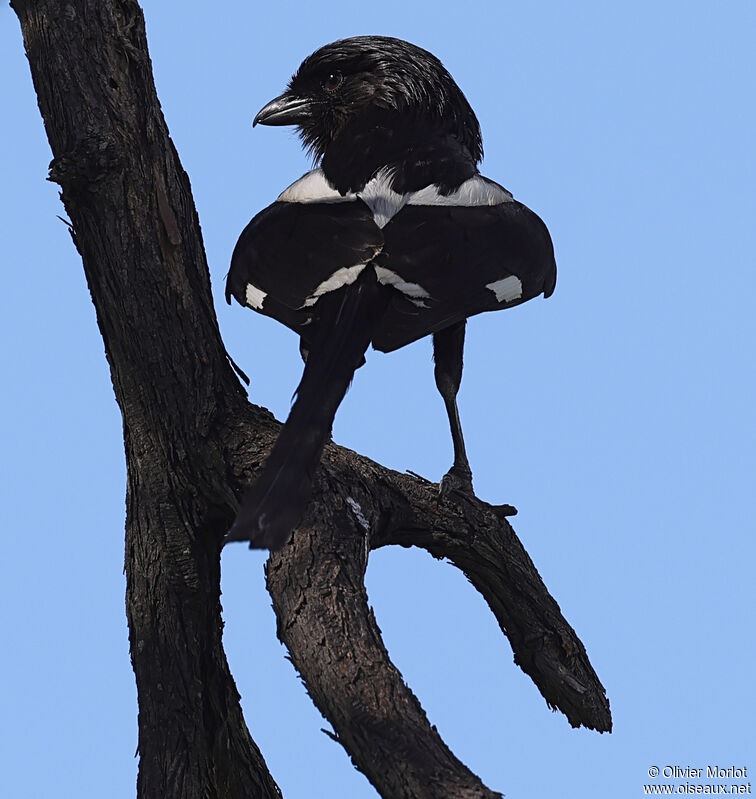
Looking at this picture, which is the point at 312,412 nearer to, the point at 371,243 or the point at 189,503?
the point at 371,243

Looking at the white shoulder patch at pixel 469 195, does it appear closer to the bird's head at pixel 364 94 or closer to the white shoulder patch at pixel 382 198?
the white shoulder patch at pixel 382 198

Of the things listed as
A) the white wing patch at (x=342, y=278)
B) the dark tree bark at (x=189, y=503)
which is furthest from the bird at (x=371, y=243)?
the dark tree bark at (x=189, y=503)

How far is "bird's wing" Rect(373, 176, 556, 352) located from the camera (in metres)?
3.00

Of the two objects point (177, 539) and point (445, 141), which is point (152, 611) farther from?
point (445, 141)

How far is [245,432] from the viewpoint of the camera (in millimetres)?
3191

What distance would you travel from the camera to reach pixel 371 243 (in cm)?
301

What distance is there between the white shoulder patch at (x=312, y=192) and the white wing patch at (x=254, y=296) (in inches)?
10.1

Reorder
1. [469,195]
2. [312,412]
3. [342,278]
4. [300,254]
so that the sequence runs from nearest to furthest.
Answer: [312,412], [342,278], [300,254], [469,195]

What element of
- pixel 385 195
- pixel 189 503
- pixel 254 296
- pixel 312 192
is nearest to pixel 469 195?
pixel 385 195

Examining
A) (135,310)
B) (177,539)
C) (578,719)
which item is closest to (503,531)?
(578,719)

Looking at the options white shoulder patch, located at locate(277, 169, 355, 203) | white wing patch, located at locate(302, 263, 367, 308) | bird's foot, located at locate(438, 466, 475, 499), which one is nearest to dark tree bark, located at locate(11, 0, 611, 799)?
bird's foot, located at locate(438, 466, 475, 499)

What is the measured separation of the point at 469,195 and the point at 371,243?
425 mm

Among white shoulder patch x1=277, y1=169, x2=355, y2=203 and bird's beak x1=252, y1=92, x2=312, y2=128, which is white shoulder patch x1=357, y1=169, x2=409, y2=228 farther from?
bird's beak x1=252, y1=92, x2=312, y2=128

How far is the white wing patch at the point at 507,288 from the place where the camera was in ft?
10.6
